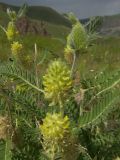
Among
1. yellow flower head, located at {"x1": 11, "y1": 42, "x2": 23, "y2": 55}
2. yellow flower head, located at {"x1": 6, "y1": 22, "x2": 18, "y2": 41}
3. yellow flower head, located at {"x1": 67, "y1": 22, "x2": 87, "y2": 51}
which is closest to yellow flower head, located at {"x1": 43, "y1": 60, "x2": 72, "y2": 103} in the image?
yellow flower head, located at {"x1": 67, "y1": 22, "x2": 87, "y2": 51}

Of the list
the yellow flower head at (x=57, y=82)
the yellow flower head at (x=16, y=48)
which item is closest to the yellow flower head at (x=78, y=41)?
the yellow flower head at (x=57, y=82)

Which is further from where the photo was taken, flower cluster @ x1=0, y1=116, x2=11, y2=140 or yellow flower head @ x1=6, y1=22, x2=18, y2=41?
yellow flower head @ x1=6, y1=22, x2=18, y2=41

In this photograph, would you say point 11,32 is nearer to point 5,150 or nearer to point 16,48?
point 16,48

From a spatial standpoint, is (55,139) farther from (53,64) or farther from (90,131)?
(90,131)

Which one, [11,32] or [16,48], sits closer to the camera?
[16,48]

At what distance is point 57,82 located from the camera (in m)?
0.96

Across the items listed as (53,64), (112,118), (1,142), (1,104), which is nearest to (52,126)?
(53,64)

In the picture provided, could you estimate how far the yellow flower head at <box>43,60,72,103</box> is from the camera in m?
0.96

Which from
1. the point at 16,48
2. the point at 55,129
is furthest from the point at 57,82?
the point at 16,48

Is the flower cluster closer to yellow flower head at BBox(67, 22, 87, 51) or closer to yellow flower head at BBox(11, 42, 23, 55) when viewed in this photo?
yellow flower head at BBox(67, 22, 87, 51)

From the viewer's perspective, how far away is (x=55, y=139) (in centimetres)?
93

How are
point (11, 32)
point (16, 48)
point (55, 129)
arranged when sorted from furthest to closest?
point (11, 32) → point (16, 48) → point (55, 129)

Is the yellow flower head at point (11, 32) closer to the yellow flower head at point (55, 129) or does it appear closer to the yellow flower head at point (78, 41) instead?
the yellow flower head at point (78, 41)

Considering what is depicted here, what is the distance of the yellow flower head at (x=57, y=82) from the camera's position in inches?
37.8
